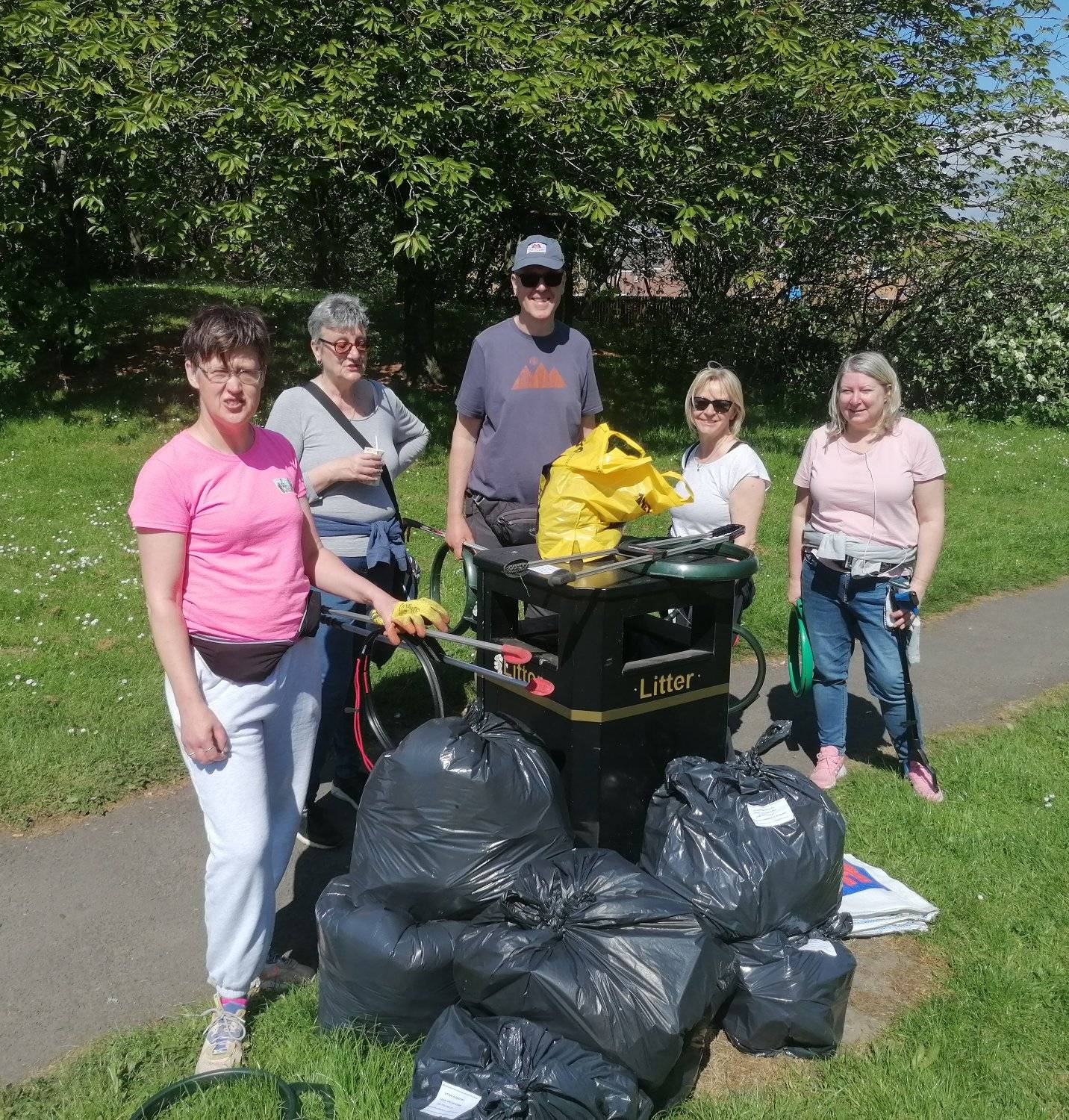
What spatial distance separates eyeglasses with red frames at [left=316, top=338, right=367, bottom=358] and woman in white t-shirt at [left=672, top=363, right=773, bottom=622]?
52.3 inches

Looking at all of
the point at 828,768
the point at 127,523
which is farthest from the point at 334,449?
the point at 127,523

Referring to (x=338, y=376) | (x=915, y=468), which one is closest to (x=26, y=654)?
(x=338, y=376)

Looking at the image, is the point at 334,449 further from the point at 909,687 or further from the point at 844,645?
the point at 909,687

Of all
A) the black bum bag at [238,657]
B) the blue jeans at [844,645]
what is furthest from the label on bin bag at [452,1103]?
the blue jeans at [844,645]

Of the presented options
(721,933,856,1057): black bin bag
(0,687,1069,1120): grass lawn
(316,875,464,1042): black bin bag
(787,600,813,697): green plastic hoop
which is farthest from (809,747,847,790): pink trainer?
(316,875,464,1042): black bin bag

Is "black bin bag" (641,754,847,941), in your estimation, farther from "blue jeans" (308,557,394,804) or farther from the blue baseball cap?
the blue baseball cap

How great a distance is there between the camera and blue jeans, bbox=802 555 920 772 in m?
4.37

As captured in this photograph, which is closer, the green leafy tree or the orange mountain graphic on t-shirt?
the orange mountain graphic on t-shirt

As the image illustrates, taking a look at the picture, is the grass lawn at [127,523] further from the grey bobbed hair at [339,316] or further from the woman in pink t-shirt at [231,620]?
the grey bobbed hair at [339,316]

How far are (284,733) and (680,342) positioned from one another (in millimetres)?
15158

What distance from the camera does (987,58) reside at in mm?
13133

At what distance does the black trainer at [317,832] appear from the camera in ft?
13.2

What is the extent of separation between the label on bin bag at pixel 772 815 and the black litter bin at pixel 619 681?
1.18 feet

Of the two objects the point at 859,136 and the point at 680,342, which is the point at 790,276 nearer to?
the point at 680,342
